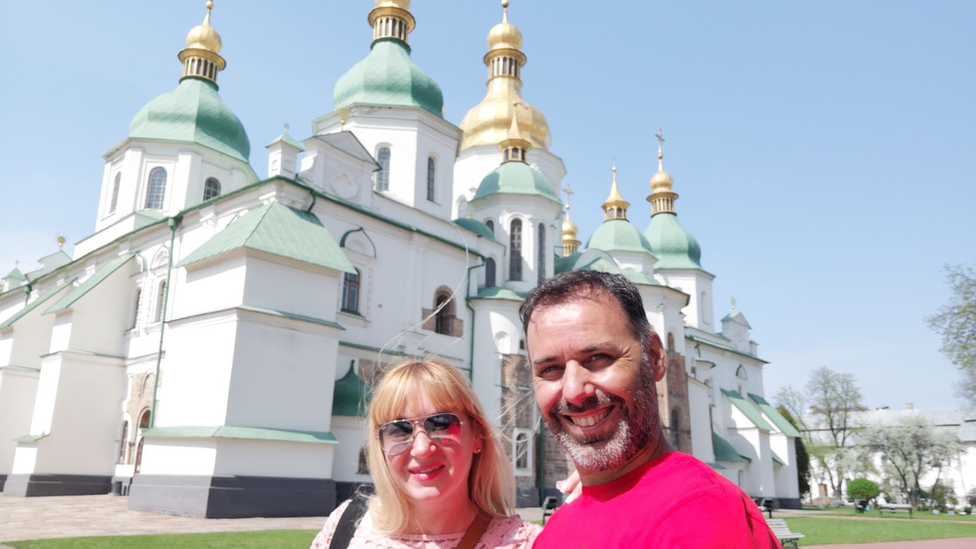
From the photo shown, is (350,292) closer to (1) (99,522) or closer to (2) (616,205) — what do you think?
(1) (99,522)

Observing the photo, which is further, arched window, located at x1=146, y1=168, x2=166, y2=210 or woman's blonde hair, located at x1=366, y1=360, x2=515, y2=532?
arched window, located at x1=146, y1=168, x2=166, y2=210

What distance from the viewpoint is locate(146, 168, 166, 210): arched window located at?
2564 cm

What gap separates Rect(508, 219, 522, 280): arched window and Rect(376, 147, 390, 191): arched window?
565 cm

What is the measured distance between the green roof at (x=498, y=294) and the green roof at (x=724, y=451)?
1556cm

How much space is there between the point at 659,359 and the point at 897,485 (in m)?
55.9

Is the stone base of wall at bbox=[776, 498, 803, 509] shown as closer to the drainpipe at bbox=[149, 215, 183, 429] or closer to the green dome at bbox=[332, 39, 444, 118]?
the green dome at bbox=[332, 39, 444, 118]

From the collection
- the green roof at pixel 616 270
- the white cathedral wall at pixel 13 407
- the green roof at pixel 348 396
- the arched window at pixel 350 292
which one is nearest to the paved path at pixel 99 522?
the green roof at pixel 348 396

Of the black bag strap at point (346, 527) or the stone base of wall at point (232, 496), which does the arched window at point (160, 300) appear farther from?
the black bag strap at point (346, 527)

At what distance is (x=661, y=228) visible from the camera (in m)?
41.6

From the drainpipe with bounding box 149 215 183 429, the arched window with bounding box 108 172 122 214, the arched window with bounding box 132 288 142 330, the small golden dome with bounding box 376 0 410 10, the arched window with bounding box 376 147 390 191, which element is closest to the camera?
the drainpipe with bounding box 149 215 183 429

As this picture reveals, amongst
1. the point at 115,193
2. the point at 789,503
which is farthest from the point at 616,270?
the point at 115,193

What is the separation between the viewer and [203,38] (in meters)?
27.8

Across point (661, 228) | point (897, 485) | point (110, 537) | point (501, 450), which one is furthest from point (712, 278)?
point (501, 450)

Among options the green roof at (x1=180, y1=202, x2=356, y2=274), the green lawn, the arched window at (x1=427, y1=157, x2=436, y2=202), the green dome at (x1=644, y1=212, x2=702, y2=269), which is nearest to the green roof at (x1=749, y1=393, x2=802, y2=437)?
the green dome at (x1=644, y1=212, x2=702, y2=269)
